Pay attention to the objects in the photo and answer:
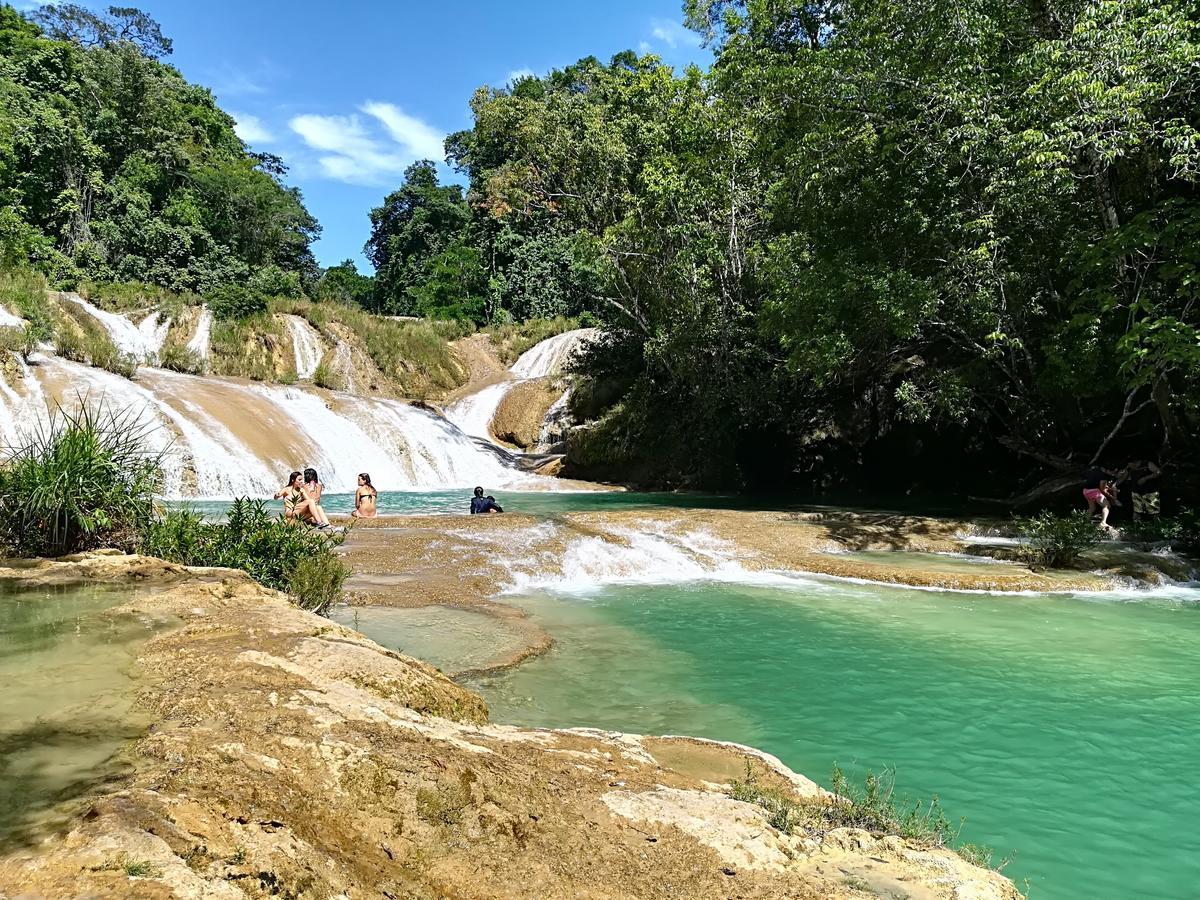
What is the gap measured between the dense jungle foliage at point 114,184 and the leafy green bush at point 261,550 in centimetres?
2637

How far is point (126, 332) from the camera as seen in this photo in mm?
27109

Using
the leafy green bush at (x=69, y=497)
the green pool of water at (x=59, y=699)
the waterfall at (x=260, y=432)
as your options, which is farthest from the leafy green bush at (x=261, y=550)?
the waterfall at (x=260, y=432)

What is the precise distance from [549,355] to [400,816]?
33879mm

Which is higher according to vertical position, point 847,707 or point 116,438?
point 116,438

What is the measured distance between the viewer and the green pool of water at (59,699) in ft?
8.67

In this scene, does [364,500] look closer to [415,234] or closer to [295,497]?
[295,497]

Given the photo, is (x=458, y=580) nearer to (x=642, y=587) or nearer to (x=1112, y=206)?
(x=642, y=587)

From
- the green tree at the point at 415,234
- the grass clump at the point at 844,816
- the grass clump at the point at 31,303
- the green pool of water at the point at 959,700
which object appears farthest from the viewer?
the green tree at the point at 415,234

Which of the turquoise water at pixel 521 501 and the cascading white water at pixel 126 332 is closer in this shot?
the turquoise water at pixel 521 501

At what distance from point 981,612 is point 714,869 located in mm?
7809

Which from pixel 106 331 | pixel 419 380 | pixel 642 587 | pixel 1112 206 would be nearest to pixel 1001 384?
pixel 1112 206

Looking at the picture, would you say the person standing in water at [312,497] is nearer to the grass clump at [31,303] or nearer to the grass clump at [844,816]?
the grass clump at [844,816]

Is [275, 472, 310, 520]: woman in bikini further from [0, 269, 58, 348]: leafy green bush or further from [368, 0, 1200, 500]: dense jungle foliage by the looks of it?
[0, 269, 58, 348]: leafy green bush

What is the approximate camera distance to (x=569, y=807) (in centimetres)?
318
